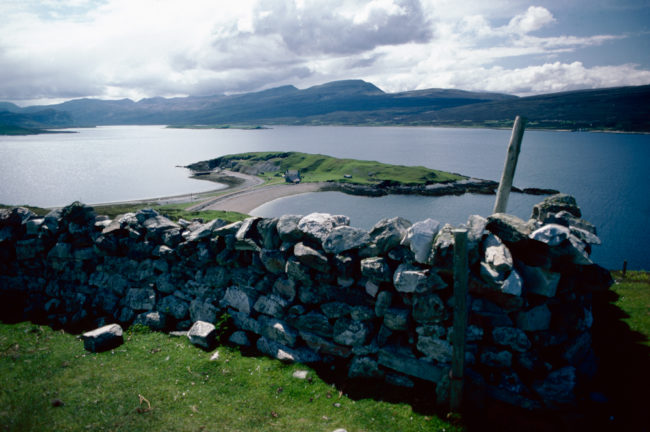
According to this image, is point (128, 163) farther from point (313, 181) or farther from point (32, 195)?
point (313, 181)

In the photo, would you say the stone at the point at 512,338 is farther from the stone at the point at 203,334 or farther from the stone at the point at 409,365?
the stone at the point at 203,334

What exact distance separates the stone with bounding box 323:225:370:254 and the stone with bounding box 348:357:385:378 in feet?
8.40

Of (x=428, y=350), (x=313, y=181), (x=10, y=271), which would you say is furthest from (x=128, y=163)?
(x=428, y=350)

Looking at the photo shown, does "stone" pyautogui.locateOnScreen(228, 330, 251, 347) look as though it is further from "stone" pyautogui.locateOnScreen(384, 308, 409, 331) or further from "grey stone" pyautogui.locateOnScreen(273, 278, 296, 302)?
"stone" pyautogui.locateOnScreen(384, 308, 409, 331)

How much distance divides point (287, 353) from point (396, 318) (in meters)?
3.12

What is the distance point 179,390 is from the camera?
8422mm

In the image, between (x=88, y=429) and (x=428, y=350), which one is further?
(x=428, y=350)

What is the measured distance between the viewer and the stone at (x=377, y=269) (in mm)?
8117

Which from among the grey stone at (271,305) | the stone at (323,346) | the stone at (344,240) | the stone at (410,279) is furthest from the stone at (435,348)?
the grey stone at (271,305)

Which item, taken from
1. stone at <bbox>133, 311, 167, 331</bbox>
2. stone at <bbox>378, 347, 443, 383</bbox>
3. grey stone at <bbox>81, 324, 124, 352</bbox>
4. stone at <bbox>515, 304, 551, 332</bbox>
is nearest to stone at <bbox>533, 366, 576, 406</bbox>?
stone at <bbox>515, 304, 551, 332</bbox>

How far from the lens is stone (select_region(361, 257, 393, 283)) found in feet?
26.6

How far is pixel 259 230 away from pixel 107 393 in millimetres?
5168

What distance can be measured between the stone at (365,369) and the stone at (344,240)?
256cm

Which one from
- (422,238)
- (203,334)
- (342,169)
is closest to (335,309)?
(422,238)
